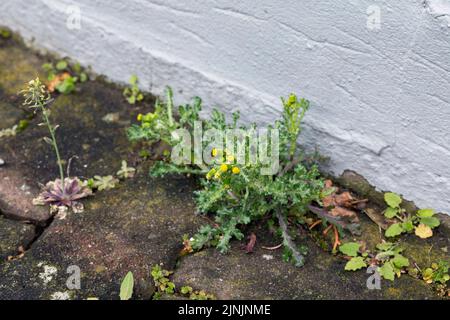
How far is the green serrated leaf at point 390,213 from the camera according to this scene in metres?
2.92

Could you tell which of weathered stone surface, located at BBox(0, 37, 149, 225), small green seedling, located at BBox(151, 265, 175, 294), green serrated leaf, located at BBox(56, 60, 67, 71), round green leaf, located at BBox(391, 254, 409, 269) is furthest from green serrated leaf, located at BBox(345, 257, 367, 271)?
green serrated leaf, located at BBox(56, 60, 67, 71)

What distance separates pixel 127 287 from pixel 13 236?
Result: 658mm

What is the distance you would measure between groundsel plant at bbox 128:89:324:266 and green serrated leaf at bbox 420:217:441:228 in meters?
0.52

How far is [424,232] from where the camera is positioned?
9.34ft

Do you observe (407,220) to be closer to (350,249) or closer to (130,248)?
(350,249)

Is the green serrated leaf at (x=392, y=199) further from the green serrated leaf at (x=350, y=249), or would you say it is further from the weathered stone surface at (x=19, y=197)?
the weathered stone surface at (x=19, y=197)

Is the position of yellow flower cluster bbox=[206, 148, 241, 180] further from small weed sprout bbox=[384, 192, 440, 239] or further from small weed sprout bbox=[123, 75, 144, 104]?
small weed sprout bbox=[123, 75, 144, 104]

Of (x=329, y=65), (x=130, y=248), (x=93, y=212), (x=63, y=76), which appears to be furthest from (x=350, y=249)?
(x=63, y=76)

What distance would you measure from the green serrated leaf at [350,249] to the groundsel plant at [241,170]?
0.20 metres

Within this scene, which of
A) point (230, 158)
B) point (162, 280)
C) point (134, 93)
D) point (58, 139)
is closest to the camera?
point (230, 158)

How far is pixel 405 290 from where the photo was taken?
2.63m

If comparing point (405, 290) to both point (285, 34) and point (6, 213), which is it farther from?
point (6, 213)

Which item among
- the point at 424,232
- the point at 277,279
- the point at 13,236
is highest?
the point at 424,232
